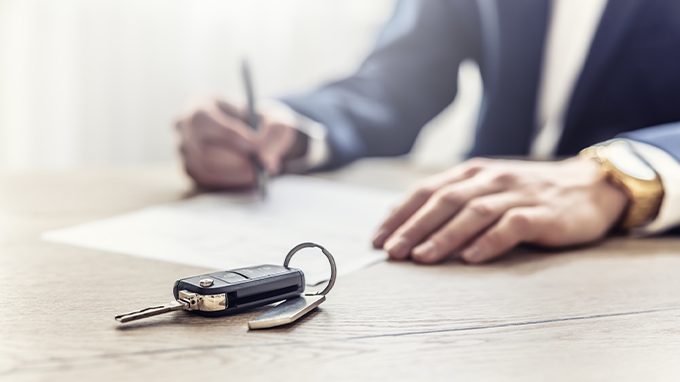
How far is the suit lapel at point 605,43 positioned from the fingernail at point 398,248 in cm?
78

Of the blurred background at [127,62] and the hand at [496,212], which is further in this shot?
the blurred background at [127,62]

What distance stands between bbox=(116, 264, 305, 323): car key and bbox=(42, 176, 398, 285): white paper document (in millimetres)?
78

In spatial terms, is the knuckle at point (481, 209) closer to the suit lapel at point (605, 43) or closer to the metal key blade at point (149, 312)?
the metal key blade at point (149, 312)

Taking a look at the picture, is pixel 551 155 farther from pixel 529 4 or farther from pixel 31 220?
pixel 31 220

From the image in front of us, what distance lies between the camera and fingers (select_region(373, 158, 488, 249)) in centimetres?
61

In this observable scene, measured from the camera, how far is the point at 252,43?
94.3 inches

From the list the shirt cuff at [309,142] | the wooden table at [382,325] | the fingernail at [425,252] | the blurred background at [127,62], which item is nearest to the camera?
the wooden table at [382,325]

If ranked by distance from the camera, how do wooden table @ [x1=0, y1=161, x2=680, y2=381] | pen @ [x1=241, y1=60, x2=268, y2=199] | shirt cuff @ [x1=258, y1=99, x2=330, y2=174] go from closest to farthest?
1. wooden table @ [x1=0, y1=161, x2=680, y2=381]
2. pen @ [x1=241, y1=60, x2=268, y2=199]
3. shirt cuff @ [x1=258, y1=99, x2=330, y2=174]

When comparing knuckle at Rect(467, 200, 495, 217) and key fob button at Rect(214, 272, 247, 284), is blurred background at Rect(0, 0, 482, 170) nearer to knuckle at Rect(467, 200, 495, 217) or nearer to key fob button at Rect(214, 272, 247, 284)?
knuckle at Rect(467, 200, 495, 217)

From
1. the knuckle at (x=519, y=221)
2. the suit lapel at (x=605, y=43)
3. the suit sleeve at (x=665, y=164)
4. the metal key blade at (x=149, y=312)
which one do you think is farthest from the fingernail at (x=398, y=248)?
the suit lapel at (x=605, y=43)

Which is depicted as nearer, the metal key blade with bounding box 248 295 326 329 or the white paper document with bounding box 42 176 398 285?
the metal key blade with bounding box 248 295 326 329

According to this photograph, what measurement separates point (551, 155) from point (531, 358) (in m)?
1.19

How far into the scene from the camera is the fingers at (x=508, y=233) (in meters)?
0.56

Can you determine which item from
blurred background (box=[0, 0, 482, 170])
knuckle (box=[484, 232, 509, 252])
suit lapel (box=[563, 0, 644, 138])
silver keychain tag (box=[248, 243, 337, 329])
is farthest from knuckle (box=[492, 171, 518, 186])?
blurred background (box=[0, 0, 482, 170])
